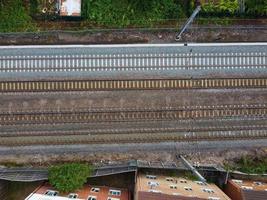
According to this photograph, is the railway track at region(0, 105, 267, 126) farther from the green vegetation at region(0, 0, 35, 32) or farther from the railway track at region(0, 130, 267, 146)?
the green vegetation at region(0, 0, 35, 32)

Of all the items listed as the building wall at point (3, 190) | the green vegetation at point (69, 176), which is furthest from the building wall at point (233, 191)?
the building wall at point (3, 190)

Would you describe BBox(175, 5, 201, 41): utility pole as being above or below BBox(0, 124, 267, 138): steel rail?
above

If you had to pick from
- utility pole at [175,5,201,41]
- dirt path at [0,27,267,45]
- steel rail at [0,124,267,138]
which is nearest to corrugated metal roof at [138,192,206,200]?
steel rail at [0,124,267,138]

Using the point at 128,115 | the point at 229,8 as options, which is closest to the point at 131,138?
the point at 128,115

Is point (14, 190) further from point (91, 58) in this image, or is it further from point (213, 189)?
point (213, 189)

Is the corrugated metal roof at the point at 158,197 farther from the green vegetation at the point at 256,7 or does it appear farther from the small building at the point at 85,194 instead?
the green vegetation at the point at 256,7

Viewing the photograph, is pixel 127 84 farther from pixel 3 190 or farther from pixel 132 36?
pixel 3 190
